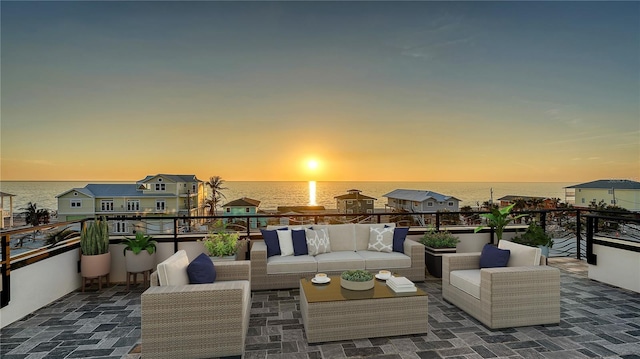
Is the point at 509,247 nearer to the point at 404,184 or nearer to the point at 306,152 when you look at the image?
the point at 306,152

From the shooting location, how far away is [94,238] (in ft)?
16.2

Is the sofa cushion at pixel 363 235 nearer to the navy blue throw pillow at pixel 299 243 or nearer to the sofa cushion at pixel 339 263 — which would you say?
the sofa cushion at pixel 339 263

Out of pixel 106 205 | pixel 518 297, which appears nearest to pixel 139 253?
pixel 518 297

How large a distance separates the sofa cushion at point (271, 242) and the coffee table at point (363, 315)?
1894 millimetres

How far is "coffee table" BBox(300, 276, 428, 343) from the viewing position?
309cm

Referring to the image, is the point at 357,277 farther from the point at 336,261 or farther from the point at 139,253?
the point at 139,253

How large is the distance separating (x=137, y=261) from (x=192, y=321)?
2900 millimetres

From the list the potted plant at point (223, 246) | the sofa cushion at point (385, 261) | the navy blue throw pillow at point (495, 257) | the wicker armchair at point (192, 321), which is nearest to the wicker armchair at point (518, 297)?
the navy blue throw pillow at point (495, 257)

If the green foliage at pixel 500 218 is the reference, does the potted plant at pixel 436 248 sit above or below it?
below

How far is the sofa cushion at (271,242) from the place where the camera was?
512cm

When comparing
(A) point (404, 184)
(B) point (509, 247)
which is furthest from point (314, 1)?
(A) point (404, 184)

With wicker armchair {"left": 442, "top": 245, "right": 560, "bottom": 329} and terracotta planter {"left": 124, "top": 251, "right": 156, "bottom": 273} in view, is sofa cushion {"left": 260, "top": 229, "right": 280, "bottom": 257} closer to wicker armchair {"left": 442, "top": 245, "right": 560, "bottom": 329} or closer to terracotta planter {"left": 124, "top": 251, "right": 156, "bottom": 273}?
terracotta planter {"left": 124, "top": 251, "right": 156, "bottom": 273}

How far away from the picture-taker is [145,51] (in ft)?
22.8

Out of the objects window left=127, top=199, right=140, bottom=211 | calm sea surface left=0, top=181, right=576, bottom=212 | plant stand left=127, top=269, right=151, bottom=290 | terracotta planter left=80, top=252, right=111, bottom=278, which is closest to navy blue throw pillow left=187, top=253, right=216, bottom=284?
plant stand left=127, top=269, right=151, bottom=290
